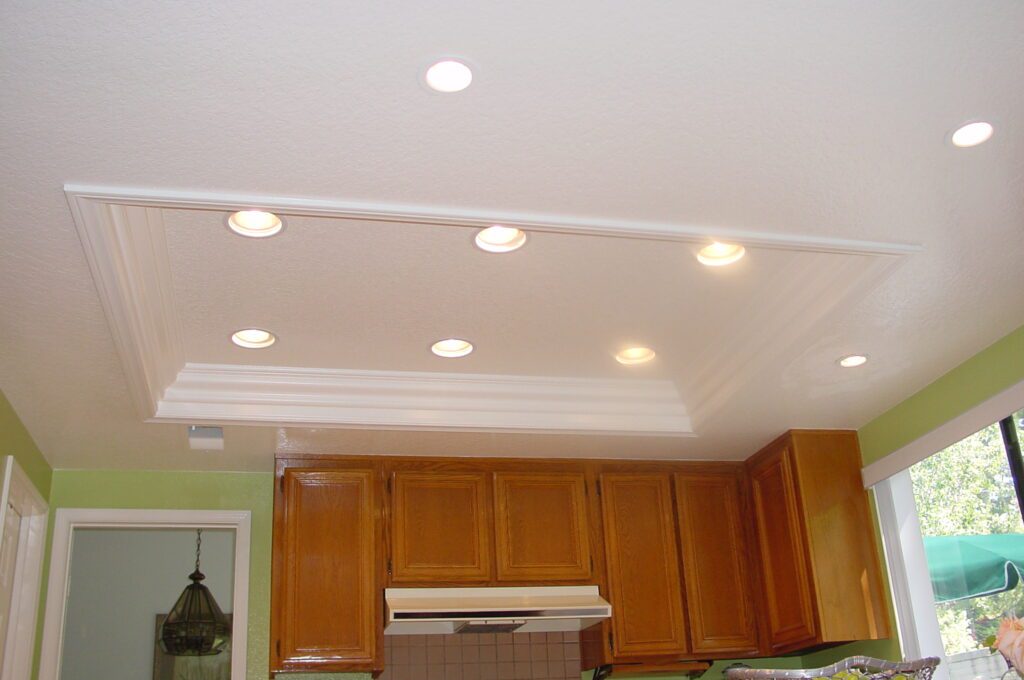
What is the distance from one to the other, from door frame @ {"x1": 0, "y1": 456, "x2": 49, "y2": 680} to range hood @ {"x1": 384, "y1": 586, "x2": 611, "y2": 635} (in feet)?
4.50

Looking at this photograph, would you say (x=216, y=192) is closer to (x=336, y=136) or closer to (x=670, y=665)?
(x=336, y=136)

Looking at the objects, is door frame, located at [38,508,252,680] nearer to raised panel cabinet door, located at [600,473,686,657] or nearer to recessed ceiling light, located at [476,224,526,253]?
raised panel cabinet door, located at [600,473,686,657]

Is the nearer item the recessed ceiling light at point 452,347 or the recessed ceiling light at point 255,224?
the recessed ceiling light at point 255,224

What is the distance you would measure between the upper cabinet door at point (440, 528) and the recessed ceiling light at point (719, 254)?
1661 mm

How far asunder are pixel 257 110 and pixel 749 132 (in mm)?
1131

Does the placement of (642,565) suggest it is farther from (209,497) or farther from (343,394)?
(209,497)

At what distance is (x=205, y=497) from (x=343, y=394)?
35.7 inches

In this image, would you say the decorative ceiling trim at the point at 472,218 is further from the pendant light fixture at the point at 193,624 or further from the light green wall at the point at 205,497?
the pendant light fixture at the point at 193,624

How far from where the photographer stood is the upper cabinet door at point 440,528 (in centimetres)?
434

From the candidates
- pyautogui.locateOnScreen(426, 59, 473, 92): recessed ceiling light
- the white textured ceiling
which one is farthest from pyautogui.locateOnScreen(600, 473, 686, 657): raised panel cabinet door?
pyautogui.locateOnScreen(426, 59, 473, 92): recessed ceiling light

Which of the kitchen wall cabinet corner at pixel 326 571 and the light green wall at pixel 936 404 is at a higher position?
the light green wall at pixel 936 404

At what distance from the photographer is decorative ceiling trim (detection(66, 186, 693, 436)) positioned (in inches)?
129

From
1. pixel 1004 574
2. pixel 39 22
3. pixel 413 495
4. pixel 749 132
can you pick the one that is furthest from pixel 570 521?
pixel 39 22

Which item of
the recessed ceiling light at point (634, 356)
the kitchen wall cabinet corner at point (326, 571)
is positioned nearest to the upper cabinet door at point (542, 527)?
the kitchen wall cabinet corner at point (326, 571)
